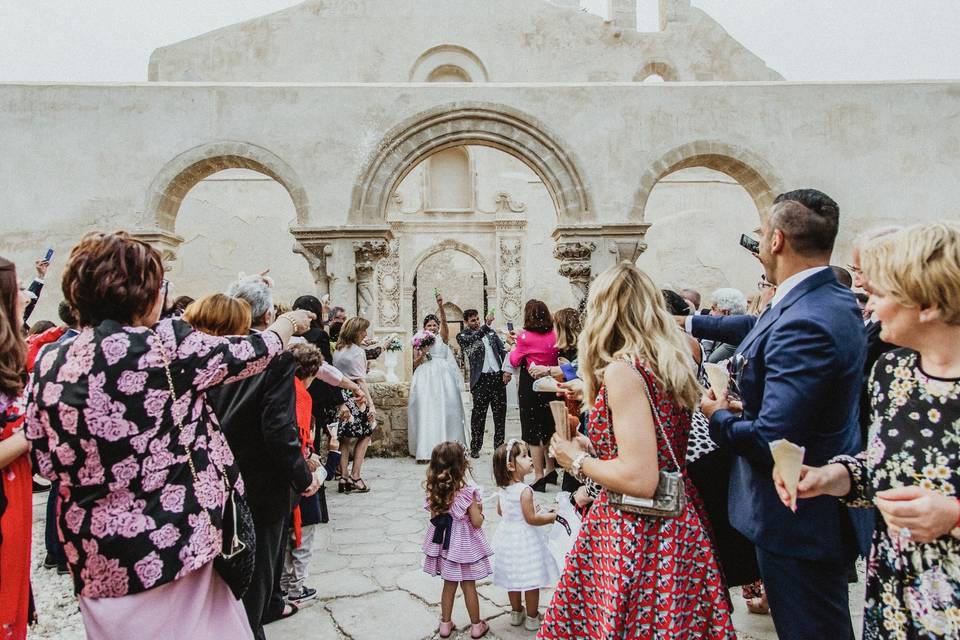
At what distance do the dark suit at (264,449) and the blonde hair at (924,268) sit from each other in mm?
2081

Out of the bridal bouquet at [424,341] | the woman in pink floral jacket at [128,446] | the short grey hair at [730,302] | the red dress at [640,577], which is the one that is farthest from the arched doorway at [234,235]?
the red dress at [640,577]

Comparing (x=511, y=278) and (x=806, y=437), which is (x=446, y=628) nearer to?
(x=806, y=437)

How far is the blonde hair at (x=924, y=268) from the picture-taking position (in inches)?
54.9

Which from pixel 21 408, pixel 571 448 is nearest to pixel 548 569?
pixel 571 448

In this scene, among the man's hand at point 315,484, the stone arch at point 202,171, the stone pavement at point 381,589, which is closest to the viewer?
the man's hand at point 315,484

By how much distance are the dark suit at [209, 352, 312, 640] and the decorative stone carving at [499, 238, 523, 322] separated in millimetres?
12939

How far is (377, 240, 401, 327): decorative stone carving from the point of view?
15336mm

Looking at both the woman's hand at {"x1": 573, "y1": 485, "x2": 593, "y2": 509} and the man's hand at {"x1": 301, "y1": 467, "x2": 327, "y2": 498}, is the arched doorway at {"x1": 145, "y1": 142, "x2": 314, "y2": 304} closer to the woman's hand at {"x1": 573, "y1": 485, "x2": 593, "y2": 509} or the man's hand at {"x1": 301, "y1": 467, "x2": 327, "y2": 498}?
the man's hand at {"x1": 301, "y1": 467, "x2": 327, "y2": 498}

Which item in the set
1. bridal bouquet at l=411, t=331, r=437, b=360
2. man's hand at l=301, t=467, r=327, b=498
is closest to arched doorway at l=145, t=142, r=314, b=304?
bridal bouquet at l=411, t=331, r=437, b=360

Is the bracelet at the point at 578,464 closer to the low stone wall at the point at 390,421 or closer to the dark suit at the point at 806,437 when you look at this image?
the dark suit at the point at 806,437

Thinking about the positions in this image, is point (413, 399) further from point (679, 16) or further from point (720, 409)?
point (679, 16)

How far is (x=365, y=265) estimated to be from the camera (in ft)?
28.0

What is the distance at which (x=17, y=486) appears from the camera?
1935mm

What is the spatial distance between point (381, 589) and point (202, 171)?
705 centimetres
